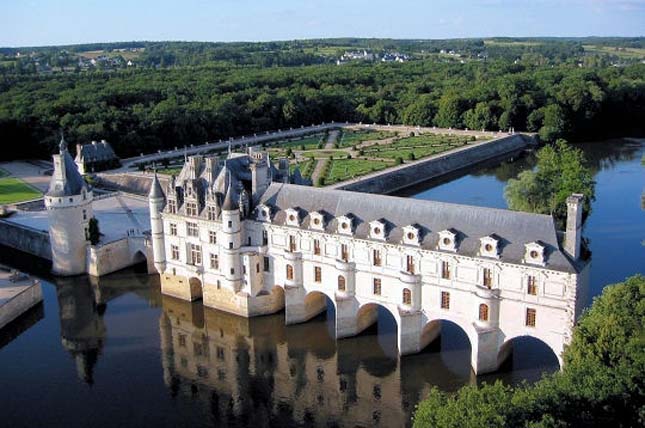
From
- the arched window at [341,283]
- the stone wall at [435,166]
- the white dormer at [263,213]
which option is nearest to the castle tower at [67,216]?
the white dormer at [263,213]

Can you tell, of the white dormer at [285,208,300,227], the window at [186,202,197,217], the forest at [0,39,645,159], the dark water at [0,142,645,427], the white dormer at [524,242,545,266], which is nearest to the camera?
the white dormer at [524,242,545,266]

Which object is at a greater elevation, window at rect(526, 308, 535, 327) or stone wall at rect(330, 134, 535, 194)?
window at rect(526, 308, 535, 327)

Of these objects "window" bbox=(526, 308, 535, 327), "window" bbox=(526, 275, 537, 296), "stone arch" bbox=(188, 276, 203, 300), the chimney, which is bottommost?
"stone arch" bbox=(188, 276, 203, 300)

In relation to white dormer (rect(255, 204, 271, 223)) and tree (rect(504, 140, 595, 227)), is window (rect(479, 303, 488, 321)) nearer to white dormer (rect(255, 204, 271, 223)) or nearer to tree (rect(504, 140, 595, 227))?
white dormer (rect(255, 204, 271, 223))

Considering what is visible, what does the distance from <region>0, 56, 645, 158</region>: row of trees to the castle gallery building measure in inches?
2036

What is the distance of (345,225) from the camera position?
38.6m

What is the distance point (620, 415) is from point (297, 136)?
91001 mm

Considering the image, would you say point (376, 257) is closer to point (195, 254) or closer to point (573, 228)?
point (573, 228)

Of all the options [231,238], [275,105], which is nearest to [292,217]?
[231,238]

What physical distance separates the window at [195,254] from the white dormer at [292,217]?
22.9 ft

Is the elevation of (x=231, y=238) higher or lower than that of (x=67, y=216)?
higher

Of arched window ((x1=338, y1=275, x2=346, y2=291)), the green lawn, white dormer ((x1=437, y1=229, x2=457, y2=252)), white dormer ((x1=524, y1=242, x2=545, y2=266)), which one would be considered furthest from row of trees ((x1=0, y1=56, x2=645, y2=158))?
white dormer ((x1=524, y1=242, x2=545, y2=266))

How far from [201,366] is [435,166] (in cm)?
5537

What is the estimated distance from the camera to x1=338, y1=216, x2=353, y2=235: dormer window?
126ft
